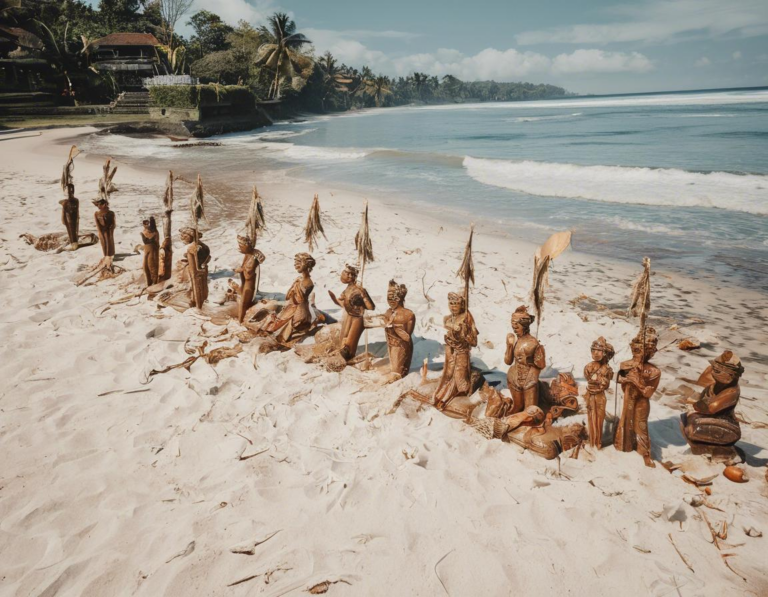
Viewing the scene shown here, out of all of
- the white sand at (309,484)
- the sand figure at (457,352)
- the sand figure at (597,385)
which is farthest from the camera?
the sand figure at (457,352)

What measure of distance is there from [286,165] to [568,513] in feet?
84.7

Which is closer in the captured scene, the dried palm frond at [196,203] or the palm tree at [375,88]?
the dried palm frond at [196,203]

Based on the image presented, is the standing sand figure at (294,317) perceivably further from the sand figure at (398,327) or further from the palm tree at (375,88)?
the palm tree at (375,88)

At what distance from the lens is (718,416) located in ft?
13.5

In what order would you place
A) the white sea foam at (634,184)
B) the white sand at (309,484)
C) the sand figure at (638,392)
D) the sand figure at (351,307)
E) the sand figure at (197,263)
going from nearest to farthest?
the white sand at (309,484) → the sand figure at (638,392) → the sand figure at (351,307) → the sand figure at (197,263) → the white sea foam at (634,184)

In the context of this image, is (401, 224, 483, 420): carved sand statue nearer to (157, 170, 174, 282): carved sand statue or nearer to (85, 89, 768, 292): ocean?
(157, 170, 174, 282): carved sand statue

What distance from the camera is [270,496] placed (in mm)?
4047

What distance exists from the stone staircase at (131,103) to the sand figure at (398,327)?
50.4 meters

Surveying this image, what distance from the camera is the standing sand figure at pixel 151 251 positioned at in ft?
25.3

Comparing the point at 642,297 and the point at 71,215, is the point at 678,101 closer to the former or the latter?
the point at 642,297

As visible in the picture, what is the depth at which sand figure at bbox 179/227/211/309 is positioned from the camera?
7.12 m

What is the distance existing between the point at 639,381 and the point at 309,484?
124 inches

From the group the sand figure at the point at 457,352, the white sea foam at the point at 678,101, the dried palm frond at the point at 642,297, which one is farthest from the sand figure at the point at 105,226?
the white sea foam at the point at 678,101

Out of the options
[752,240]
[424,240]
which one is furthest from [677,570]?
[752,240]
